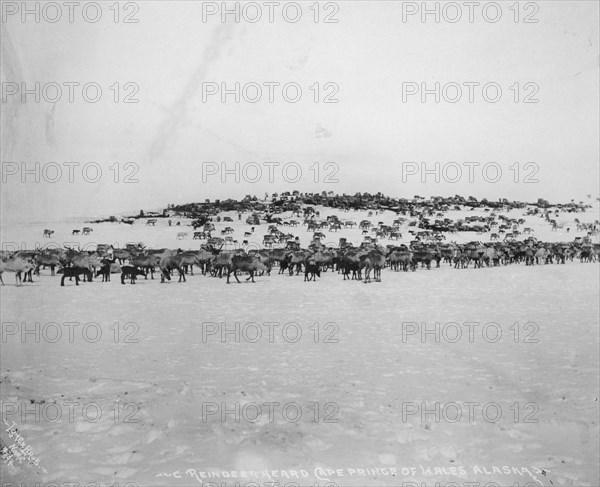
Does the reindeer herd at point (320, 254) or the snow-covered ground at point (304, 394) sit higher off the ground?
the reindeer herd at point (320, 254)

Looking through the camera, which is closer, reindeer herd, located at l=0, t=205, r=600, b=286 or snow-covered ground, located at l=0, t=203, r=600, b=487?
snow-covered ground, located at l=0, t=203, r=600, b=487

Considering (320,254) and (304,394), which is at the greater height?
(320,254)

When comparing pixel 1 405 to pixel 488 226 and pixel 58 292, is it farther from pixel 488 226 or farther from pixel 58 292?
pixel 488 226

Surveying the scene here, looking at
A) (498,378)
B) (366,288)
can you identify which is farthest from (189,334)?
(366,288)

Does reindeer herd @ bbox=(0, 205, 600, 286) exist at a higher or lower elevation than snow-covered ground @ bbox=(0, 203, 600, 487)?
higher

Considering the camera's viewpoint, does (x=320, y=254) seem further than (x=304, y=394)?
Yes
